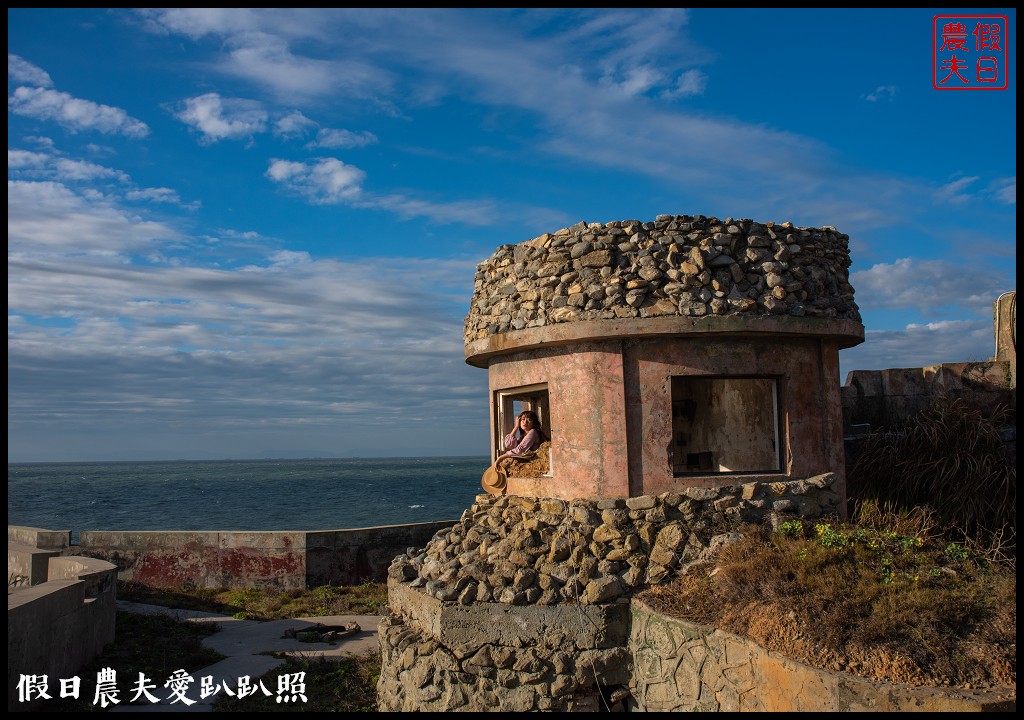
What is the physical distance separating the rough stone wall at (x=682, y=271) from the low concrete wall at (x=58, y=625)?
20.9 feet

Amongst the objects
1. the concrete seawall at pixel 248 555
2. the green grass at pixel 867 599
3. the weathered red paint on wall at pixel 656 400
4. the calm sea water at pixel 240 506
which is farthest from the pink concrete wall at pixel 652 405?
the calm sea water at pixel 240 506

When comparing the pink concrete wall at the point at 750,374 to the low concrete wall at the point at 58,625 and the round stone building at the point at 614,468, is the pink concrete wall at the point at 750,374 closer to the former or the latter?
the round stone building at the point at 614,468

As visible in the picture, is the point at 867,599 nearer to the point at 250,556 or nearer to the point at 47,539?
the point at 250,556

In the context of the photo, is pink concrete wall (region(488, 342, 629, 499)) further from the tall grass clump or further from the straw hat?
the tall grass clump

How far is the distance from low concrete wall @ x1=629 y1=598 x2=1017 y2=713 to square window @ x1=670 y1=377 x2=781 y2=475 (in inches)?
182

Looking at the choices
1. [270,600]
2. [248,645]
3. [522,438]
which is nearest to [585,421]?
[522,438]

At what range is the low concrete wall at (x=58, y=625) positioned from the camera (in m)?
8.42

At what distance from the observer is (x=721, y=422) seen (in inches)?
492

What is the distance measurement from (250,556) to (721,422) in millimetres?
9840

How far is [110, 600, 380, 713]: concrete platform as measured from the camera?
367 inches

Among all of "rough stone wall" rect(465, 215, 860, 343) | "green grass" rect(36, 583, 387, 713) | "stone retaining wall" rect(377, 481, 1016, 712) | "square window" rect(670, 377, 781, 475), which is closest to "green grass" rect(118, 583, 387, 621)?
"green grass" rect(36, 583, 387, 713)

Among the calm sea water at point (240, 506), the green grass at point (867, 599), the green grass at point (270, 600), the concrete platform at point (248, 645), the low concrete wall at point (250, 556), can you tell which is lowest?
the calm sea water at point (240, 506)

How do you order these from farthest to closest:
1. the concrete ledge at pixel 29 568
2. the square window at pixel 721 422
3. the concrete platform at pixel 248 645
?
the concrete ledge at pixel 29 568
the square window at pixel 721 422
the concrete platform at pixel 248 645

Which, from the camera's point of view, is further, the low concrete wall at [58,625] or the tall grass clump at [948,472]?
the tall grass clump at [948,472]
